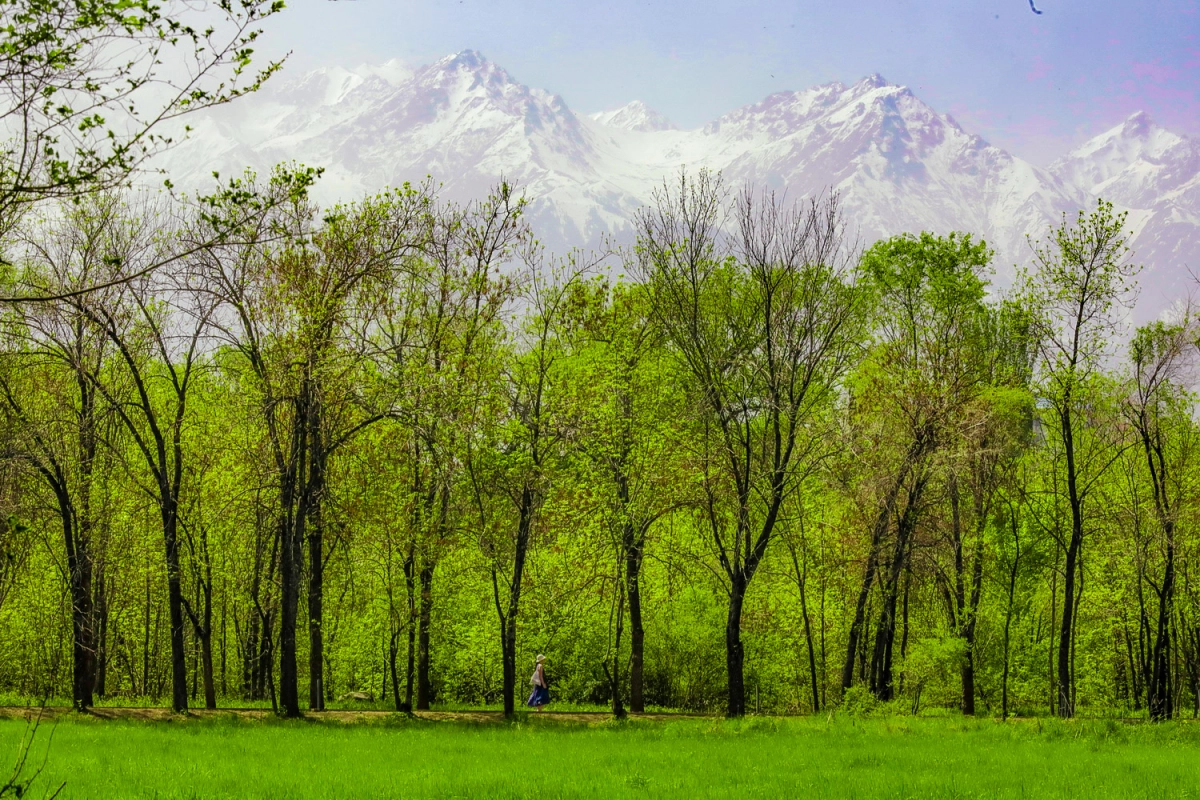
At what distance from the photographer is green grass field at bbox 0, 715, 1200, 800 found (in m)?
11.2

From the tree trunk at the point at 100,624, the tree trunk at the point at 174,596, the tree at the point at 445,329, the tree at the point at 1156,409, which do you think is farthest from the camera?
the tree trunk at the point at 100,624

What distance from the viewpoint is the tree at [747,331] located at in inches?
856

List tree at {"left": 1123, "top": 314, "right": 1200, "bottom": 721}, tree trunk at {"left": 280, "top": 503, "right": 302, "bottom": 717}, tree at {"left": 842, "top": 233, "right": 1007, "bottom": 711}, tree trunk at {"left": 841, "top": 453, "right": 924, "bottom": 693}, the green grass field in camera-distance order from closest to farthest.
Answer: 1. the green grass field
2. tree trunk at {"left": 280, "top": 503, "right": 302, "bottom": 717}
3. tree trunk at {"left": 841, "top": 453, "right": 924, "bottom": 693}
4. tree at {"left": 842, "top": 233, "right": 1007, "bottom": 711}
5. tree at {"left": 1123, "top": 314, "right": 1200, "bottom": 721}

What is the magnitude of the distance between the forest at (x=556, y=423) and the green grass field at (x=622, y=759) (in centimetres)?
334

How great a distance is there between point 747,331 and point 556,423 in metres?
5.59

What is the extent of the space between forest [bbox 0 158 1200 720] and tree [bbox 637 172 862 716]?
9cm

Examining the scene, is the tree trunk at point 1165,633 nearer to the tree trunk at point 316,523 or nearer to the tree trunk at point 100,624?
the tree trunk at point 316,523

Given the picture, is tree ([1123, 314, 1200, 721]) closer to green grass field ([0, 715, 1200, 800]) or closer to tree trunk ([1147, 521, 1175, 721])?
tree trunk ([1147, 521, 1175, 721])

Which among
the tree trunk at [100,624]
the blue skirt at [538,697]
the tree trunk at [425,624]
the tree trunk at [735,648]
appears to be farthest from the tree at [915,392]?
the tree trunk at [100,624]

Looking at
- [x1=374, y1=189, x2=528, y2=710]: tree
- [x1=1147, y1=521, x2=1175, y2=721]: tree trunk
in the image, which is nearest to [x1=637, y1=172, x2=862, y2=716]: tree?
[x1=374, y1=189, x2=528, y2=710]: tree

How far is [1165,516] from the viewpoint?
25.1 meters

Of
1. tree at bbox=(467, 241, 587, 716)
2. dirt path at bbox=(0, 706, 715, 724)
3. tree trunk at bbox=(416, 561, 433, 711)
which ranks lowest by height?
dirt path at bbox=(0, 706, 715, 724)

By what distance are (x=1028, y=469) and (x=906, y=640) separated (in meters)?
8.40

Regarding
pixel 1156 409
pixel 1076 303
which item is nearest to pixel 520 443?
pixel 1076 303
